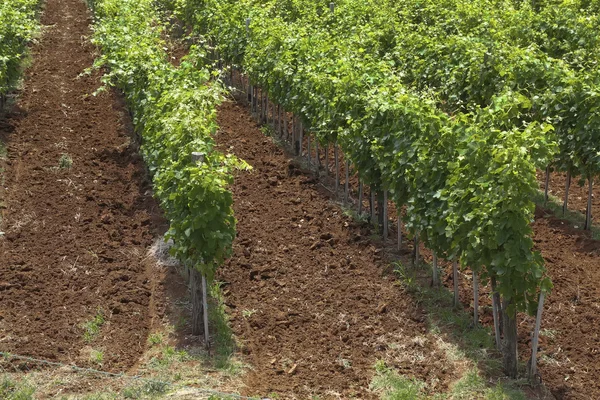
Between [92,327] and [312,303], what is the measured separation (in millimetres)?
2938

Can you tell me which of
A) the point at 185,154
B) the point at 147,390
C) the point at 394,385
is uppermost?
the point at 185,154

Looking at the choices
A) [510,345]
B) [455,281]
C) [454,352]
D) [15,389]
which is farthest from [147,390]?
[455,281]

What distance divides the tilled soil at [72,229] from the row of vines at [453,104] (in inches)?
134

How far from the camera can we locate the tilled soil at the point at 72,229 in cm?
1062

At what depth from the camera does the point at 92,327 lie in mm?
10695

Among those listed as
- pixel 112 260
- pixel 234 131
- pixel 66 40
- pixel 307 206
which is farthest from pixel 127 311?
pixel 66 40

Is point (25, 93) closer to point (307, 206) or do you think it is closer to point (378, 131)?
point (307, 206)

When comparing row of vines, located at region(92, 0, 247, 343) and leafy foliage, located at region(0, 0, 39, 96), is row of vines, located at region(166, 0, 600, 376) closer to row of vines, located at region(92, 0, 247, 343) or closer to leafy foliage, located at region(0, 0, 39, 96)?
row of vines, located at region(92, 0, 247, 343)

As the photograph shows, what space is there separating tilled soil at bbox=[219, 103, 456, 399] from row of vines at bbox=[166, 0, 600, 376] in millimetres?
1000

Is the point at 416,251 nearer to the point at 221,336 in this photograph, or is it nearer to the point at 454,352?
the point at 454,352

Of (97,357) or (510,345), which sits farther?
(97,357)

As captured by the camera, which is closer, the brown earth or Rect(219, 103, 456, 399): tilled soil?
Rect(219, 103, 456, 399): tilled soil

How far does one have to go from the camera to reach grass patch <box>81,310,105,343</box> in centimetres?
1053

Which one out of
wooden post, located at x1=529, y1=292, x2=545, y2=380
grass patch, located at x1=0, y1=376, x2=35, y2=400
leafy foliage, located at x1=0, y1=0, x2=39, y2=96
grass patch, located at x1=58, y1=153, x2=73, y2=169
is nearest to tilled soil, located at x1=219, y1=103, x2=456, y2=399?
wooden post, located at x1=529, y1=292, x2=545, y2=380
